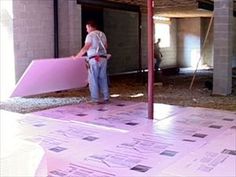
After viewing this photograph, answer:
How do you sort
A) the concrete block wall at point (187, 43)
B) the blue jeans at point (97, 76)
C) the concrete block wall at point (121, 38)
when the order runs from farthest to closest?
the concrete block wall at point (187, 43)
the concrete block wall at point (121, 38)
the blue jeans at point (97, 76)

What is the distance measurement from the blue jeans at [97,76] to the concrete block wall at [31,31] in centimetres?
197

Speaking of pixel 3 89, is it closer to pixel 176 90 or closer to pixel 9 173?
pixel 176 90

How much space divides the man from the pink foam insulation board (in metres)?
0.97

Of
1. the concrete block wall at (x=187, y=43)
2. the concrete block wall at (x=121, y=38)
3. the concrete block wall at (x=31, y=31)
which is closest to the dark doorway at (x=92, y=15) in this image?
the concrete block wall at (x=121, y=38)

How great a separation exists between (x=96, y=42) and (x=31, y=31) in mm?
2185

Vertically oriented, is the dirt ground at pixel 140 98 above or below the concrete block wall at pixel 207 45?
below

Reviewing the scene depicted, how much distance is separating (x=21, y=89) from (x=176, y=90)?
3.54 m

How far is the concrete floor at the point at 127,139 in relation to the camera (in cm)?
342

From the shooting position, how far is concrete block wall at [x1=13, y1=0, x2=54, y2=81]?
25.5ft

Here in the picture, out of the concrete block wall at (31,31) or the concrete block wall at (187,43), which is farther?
the concrete block wall at (187,43)

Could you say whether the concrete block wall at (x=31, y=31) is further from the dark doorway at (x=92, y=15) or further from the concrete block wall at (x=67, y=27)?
the dark doorway at (x=92, y=15)

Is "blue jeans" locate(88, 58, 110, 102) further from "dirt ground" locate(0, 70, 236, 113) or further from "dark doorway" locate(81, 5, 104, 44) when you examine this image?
"dark doorway" locate(81, 5, 104, 44)

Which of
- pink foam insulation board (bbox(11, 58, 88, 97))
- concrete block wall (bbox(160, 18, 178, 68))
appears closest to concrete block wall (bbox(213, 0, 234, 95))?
pink foam insulation board (bbox(11, 58, 88, 97))

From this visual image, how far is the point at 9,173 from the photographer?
1.39m
